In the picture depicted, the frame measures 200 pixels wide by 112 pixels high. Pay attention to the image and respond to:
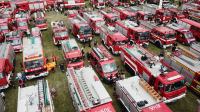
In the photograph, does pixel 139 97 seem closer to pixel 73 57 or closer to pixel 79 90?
pixel 79 90

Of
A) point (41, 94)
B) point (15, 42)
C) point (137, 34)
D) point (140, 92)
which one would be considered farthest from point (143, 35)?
point (15, 42)

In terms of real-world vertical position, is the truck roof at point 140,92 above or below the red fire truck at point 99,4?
below

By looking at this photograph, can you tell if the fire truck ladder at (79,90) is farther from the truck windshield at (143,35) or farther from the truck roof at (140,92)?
the truck windshield at (143,35)

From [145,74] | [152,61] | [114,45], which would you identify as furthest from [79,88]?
[114,45]

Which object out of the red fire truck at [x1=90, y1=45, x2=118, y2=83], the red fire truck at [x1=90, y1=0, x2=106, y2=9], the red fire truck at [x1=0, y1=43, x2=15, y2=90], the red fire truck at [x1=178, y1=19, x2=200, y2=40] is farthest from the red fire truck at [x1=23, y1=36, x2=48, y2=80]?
the red fire truck at [x1=90, y1=0, x2=106, y2=9]

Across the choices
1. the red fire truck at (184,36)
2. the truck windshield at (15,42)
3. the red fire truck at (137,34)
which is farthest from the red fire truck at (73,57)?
the red fire truck at (184,36)

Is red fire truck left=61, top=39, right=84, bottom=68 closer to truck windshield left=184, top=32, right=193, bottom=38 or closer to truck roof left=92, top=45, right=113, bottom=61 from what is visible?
truck roof left=92, top=45, right=113, bottom=61
